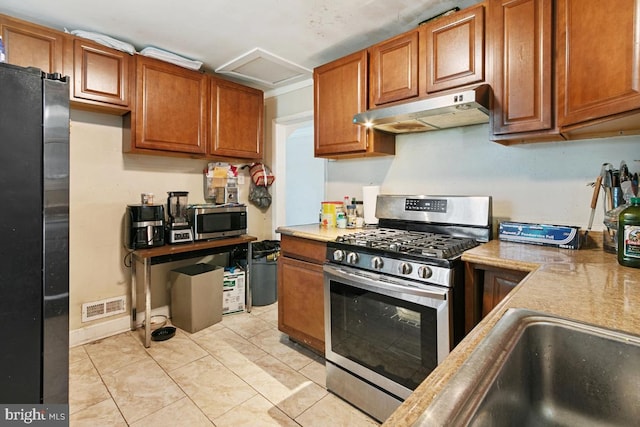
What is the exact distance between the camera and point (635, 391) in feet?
2.23

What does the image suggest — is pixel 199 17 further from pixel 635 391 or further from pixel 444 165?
pixel 635 391

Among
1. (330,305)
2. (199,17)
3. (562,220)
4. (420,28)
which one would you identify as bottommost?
(330,305)

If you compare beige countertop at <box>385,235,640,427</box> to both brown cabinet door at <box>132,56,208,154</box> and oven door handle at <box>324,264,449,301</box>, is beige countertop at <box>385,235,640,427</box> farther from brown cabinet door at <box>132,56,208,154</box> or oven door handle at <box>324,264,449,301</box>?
brown cabinet door at <box>132,56,208,154</box>

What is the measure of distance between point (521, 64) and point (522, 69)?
0.09 ft

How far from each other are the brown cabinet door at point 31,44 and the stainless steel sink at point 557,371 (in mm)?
2833

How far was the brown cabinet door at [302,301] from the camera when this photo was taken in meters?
2.16

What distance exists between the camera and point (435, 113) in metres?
1.76

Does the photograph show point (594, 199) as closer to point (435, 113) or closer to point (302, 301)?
point (435, 113)

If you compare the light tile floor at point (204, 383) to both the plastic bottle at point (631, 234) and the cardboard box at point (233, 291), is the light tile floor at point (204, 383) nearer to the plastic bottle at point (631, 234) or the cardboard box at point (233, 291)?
the cardboard box at point (233, 291)

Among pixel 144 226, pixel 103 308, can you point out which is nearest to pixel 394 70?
pixel 144 226

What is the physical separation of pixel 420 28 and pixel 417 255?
1.41m

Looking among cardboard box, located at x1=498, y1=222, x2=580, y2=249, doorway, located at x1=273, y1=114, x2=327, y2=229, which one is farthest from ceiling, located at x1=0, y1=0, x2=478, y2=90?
doorway, located at x1=273, y1=114, x2=327, y2=229

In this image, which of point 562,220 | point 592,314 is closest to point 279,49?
point 562,220

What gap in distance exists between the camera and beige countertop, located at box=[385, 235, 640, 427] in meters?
0.54
